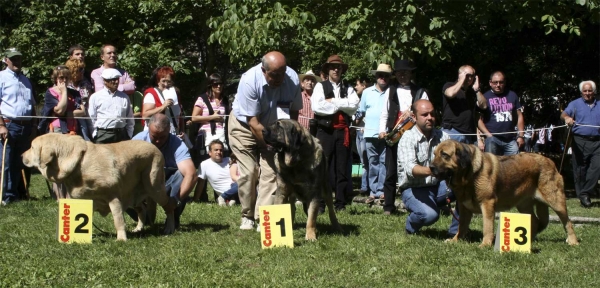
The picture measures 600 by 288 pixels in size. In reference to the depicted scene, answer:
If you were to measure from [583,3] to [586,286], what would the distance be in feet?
25.4

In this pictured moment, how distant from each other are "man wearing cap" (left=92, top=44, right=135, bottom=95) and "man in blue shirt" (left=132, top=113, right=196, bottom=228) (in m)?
2.96

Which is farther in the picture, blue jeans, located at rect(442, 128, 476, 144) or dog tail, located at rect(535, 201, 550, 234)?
blue jeans, located at rect(442, 128, 476, 144)

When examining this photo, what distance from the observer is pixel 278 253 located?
6.72 meters

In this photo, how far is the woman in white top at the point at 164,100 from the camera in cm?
1119

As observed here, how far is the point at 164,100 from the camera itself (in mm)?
11344

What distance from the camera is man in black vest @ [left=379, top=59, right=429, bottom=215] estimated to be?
33.2ft

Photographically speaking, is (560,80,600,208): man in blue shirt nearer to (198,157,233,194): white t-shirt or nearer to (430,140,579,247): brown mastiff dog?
(430,140,579,247): brown mastiff dog

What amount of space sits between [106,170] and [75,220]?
565mm

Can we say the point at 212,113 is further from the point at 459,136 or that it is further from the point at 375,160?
the point at 459,136

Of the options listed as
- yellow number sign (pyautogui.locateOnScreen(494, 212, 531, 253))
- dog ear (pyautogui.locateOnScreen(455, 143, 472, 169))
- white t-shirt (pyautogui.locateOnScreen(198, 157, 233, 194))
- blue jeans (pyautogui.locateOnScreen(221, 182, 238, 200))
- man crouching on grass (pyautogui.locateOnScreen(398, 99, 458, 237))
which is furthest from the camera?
white t-shirt (pyautogui.locateOnScreen(198, 157, 233, 194))

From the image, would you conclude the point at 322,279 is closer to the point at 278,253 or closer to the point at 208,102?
the point at 278,253

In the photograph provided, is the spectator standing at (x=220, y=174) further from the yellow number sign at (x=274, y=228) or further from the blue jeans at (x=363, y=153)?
the yellow number sign at (x=274, y=228)

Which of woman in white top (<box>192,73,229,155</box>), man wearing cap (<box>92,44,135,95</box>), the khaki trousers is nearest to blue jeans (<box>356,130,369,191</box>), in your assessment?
woman in white top (<box>192,73,229,155</box>)

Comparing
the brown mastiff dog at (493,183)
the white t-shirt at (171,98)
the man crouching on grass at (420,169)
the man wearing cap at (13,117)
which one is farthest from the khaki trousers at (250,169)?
the man wearing cap at (13,117)
